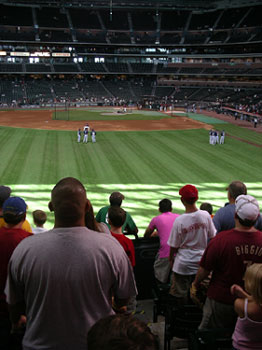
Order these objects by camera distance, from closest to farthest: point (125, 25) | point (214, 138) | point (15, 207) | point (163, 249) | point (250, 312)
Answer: point (250, 312) < point (15, 207) < point (163, 249) < point (214, 138) < point (125, 25)

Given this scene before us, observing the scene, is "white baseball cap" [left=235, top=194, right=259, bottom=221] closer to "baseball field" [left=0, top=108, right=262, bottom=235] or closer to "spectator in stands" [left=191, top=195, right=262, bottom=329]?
"spectator in stands" [left=191, top=195, right=262, bottom=329]

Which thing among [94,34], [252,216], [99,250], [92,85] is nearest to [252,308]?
[252,216]

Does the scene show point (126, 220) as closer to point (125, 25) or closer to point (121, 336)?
point (121, 336)

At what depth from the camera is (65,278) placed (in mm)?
3014

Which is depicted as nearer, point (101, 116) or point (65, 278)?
point (65, 278)

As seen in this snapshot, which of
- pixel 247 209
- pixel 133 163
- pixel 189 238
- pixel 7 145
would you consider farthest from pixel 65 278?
pixel 7 145

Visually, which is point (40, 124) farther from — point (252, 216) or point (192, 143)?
point (252, 216)

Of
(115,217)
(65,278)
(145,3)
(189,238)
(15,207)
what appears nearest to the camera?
(65,278)

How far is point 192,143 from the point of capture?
32531 millimetres

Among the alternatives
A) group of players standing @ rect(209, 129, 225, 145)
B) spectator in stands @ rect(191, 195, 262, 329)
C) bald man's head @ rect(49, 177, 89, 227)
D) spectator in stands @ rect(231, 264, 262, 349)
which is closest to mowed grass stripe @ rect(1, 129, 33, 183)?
group of players standing @ rect(209, 129, 225, 145)

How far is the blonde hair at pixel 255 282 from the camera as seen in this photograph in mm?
3260

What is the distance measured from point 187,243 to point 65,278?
10.8 feet

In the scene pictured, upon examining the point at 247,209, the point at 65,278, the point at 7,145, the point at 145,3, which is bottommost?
the point at 7,145

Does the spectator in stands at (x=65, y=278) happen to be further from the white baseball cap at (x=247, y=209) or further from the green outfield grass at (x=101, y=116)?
the green outfield grass at (x=101, y=116)
